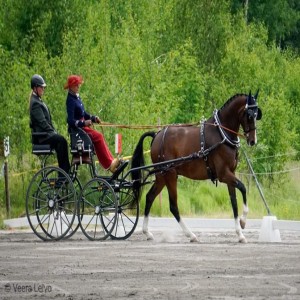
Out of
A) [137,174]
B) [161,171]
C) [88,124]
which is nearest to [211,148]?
[161,171]

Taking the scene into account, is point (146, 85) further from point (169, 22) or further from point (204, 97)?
point (169, 22)

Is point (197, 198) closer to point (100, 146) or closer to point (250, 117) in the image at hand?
point (250, 117)

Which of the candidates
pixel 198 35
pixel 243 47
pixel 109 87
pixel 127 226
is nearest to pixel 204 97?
pixel 243 47

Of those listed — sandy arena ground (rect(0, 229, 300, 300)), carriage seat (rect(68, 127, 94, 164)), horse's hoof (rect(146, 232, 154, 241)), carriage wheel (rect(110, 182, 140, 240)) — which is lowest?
sandy arena ground (rect(0, 229, 300, 300))

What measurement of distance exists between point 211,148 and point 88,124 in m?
1.82

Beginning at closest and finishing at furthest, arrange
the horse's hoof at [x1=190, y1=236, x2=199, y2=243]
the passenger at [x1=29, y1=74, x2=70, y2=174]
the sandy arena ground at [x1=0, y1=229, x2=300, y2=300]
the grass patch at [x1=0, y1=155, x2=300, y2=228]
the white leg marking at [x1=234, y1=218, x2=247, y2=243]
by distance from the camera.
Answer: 1. the sandy arena ground at [x1=0, y1=229, x2=300, y2=300]
2. the white leg marking at [x1=234, y1=218, x2=247, y2=243]
3. the horse's hoof at [x1=190, y1=236, x2=199, y2=243]
4. the passenger at [x1=29, y1=74, x2=70, y2=174]
5. the grass patch at [x1=0, y1=155, x2=300, y2=228]

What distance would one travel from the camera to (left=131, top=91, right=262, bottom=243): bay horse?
21.3 m

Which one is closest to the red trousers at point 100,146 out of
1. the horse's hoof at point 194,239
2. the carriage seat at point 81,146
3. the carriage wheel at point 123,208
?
the carriage seat at point 81,146

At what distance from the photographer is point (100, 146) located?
69.6 feet

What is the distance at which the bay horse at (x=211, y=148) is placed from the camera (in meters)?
21.3

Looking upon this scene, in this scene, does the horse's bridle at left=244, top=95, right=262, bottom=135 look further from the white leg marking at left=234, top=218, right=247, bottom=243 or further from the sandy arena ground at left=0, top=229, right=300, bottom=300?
the sandy arena ground at left=0, top=229, right=300, bottom=300

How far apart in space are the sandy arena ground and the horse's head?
1.52 meters

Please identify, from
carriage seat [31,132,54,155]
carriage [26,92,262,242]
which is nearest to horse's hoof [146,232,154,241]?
carriage [26,92,262,242]

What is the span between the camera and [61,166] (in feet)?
70.2
